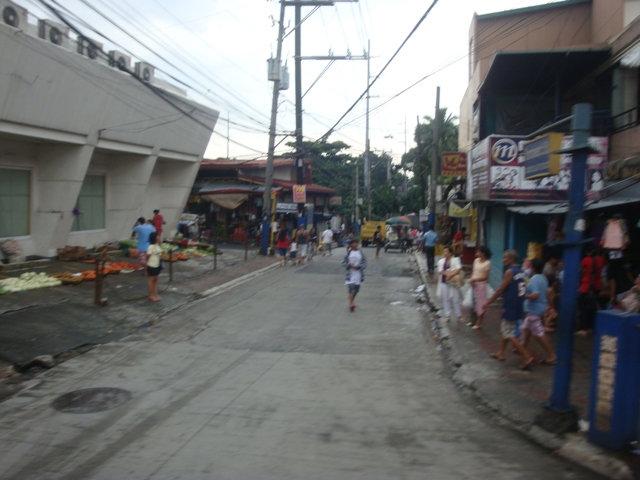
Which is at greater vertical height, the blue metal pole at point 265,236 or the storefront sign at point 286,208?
the storefront sign at point 286,208

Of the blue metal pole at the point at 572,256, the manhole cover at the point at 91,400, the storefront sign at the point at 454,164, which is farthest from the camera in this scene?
the storefront sign at the point at 454,164

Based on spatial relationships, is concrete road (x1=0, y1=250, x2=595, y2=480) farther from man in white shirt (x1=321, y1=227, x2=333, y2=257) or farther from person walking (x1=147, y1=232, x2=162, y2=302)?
man in white shirt (x1=321, y1=227, x2=333, y2=257)

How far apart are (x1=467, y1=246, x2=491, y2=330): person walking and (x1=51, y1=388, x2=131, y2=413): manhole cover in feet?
22.4

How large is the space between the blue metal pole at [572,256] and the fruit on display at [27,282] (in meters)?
11.7

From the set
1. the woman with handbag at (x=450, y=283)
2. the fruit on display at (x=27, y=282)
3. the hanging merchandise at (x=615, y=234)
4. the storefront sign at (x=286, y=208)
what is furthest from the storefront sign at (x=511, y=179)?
the storefront sign at (x=286, y=208)

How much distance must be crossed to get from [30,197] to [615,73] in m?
16.3

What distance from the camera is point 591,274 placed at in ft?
39.0

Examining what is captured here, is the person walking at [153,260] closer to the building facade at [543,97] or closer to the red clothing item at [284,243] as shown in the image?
the building facade at [543,97]

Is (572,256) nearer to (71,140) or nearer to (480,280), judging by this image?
(480,280)

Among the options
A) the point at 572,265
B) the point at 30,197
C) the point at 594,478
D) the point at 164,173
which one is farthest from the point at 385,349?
the point at 164,173

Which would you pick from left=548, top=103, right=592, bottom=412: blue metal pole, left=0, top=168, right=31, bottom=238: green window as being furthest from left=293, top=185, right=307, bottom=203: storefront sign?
left=548, top=103, right=592, bottom=412: blue metal pole

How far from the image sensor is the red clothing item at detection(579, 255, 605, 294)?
38.8 ft

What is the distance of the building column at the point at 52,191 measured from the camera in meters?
19.9

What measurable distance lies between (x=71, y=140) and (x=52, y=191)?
67.4 inches
